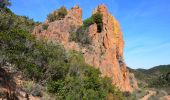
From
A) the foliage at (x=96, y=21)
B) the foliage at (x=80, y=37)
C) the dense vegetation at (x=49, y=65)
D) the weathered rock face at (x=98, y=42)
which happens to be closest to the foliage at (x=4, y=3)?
the dense vegetation at (x=49, y=65)

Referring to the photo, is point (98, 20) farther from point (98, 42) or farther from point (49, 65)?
point (49, 65)

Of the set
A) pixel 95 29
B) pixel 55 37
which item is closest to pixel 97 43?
pixel 95 29

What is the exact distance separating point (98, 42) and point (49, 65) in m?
13.7

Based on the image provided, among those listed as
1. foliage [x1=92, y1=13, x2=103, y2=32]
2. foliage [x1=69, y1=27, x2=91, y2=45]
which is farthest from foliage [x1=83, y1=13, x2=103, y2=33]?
foliage [x1=69, y1=27, x2=91, y2=45]

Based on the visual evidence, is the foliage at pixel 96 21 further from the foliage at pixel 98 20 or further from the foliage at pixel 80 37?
the foliage at pixel 80 37

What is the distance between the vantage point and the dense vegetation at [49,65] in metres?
19.5

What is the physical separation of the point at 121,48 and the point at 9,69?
26181mm

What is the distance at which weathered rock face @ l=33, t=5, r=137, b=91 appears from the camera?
3191 centimetres

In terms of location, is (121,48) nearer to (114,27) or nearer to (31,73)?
(114,27)

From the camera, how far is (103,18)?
38344mm

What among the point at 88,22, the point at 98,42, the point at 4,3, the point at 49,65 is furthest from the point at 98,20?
the point at 4,3

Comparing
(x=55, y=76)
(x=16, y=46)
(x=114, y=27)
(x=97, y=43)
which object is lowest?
(x=55, y=76)

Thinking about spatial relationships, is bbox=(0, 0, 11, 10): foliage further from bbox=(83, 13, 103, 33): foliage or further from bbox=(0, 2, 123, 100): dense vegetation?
bbox=(83, 13, 103, 33): foliage

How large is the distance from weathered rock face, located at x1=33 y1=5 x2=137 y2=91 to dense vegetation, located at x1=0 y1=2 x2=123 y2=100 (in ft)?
20.0
